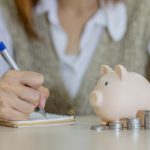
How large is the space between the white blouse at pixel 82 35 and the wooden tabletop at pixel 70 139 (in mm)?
448

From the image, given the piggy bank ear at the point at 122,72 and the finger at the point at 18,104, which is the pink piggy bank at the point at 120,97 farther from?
the finger at the point at 18,104

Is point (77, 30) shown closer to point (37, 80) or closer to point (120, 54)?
point (120, 54)

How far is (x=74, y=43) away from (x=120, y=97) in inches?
21.0

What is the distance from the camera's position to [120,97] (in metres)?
0.69

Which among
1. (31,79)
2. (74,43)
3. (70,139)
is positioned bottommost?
(70,139)

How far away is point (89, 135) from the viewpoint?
0.63m

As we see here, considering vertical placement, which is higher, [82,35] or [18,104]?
Answer: [82,35]

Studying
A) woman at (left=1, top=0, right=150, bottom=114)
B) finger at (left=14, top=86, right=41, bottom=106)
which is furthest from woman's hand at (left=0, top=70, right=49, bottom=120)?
woman at (left=1, top=0, right=150, bottom=114)

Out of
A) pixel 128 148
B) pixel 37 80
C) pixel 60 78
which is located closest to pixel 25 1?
pixel 60 78

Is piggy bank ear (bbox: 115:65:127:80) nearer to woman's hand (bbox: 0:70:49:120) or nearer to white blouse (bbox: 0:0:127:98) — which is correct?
woman's hand (bbox: 0:70:49:120)

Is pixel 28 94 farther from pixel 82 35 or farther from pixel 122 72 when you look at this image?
pixel 82 35

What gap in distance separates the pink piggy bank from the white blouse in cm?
47

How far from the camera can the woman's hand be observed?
2.43ft

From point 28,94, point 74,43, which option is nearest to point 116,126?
point 28,94
